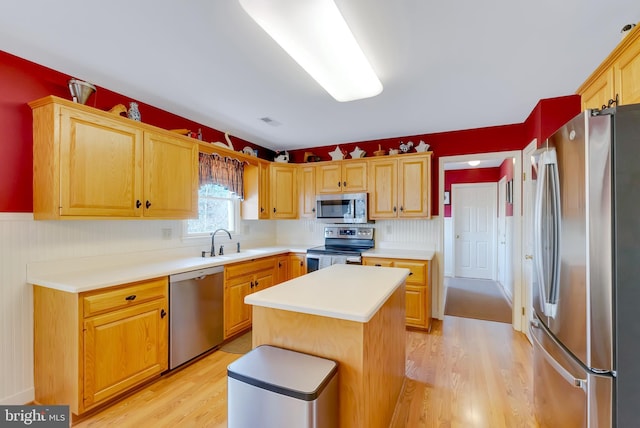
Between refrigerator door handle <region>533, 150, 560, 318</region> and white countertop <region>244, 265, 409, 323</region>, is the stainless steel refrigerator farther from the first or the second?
white countertop <region>244, 265, 409, 323</region>

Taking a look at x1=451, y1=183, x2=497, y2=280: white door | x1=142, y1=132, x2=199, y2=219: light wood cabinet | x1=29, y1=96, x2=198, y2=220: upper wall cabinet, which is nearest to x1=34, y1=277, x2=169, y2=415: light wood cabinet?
x1=29, y1=96, x2=198, y2=220: upper wall cabinet

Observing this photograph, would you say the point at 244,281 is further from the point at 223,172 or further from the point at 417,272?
the point at 417,272

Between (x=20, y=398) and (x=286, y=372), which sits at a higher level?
(x=286, y=372)

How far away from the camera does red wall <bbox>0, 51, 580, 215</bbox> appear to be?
197cm

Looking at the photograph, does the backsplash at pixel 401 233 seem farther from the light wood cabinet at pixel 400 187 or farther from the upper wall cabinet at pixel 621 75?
the upper wall cabinet at pixel 621 75

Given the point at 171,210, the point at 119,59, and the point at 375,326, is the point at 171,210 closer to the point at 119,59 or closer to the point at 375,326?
the point at 119,59

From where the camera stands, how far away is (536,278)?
1764 millimetres

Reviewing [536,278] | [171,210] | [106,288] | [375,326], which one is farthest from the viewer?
[171,210]

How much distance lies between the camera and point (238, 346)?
9.85 feet

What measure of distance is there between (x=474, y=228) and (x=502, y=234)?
0.66m

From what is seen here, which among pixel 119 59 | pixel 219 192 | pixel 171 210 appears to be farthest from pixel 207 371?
pixel 119 59

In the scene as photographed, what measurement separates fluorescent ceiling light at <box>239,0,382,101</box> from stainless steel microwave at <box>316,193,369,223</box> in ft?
6.08

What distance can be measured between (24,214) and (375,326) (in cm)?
247

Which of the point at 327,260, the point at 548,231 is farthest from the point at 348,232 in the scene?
the point at 548,231
